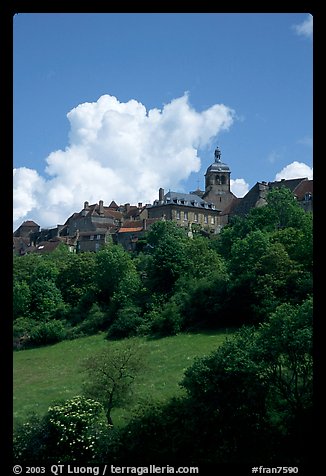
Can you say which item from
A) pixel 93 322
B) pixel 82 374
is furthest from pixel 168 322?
pixel 82 374

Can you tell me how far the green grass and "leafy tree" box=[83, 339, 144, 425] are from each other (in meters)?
0.20

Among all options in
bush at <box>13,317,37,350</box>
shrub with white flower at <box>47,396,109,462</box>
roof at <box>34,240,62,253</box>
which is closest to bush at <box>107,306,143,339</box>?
bush at <box>13,317,37,350</box>

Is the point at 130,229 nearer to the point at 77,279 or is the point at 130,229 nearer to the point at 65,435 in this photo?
the point at 77,279

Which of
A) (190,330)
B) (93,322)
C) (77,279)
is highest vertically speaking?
(77,279)

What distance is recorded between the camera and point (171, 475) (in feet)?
8.21

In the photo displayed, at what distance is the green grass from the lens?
6840 millimetres

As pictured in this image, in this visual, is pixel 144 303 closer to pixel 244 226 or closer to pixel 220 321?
pixel 220 321

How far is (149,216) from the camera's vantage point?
3859cm

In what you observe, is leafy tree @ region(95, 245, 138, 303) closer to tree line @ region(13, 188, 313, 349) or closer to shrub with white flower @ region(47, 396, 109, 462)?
tree line @ region(13, 188, 313, 349)

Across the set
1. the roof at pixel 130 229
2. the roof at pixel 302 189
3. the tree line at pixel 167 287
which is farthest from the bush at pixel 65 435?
the roof at pixel 130 229

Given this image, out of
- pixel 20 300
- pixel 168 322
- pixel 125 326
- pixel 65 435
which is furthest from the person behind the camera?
pixel 125 326

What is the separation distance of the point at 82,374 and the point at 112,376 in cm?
275

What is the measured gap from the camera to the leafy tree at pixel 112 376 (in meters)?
8.48
